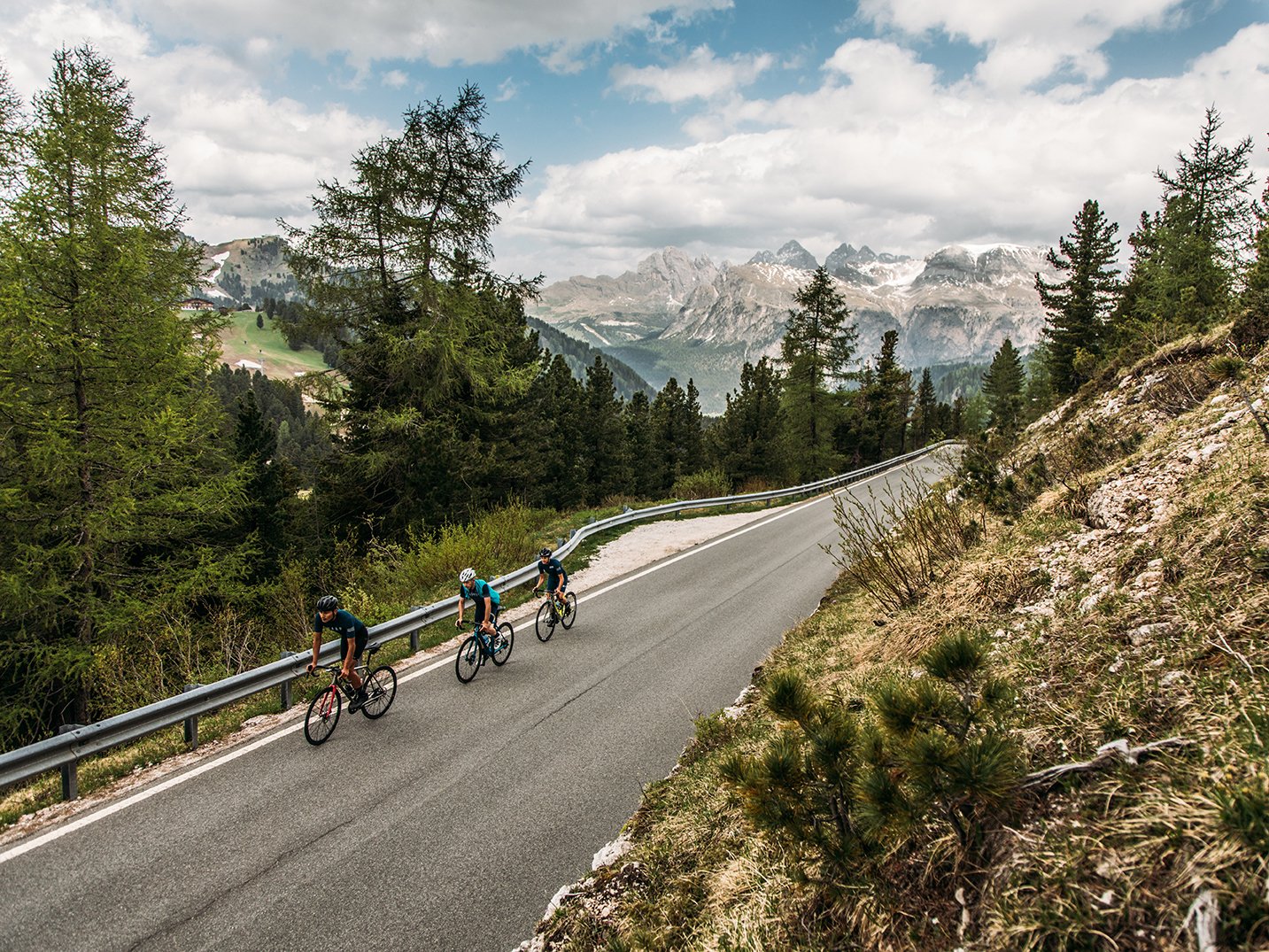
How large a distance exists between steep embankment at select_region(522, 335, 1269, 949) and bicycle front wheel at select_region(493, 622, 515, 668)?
4188mm

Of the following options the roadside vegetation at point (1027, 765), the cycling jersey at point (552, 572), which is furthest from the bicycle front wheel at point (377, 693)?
the roadside vegetation at point (1027, 765)

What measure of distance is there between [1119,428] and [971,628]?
18.2ft

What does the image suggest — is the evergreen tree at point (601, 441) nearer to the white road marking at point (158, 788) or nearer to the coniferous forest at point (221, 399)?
the coniferous forest at point (221, 399)

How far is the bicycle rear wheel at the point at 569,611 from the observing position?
10.5 metres

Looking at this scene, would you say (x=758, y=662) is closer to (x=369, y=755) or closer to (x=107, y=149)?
(x=369, y=755)

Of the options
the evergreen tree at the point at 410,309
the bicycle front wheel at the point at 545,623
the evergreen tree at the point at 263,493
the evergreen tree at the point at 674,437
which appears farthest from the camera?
the evergreen tree at the point at 674,437

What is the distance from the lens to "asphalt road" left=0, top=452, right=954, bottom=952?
13.6ft

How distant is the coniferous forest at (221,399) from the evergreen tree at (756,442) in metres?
12.6

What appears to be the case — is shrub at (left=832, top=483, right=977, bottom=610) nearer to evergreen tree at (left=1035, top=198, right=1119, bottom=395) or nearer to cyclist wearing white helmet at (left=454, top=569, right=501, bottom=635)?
cyclist wearing white helmet at (left=454, top=569, right=501, bottom=635)

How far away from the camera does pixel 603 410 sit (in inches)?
1871

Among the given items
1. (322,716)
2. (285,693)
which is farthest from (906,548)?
(285,693)

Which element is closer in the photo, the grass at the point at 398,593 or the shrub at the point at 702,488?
the grass at the point at 398,593

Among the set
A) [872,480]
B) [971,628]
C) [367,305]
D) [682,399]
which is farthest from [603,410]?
[971,628]

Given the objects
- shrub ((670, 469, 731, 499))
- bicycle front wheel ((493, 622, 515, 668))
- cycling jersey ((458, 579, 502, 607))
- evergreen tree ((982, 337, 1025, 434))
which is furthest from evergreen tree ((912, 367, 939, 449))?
cycling jersey ((458, 579, 502, 607))
